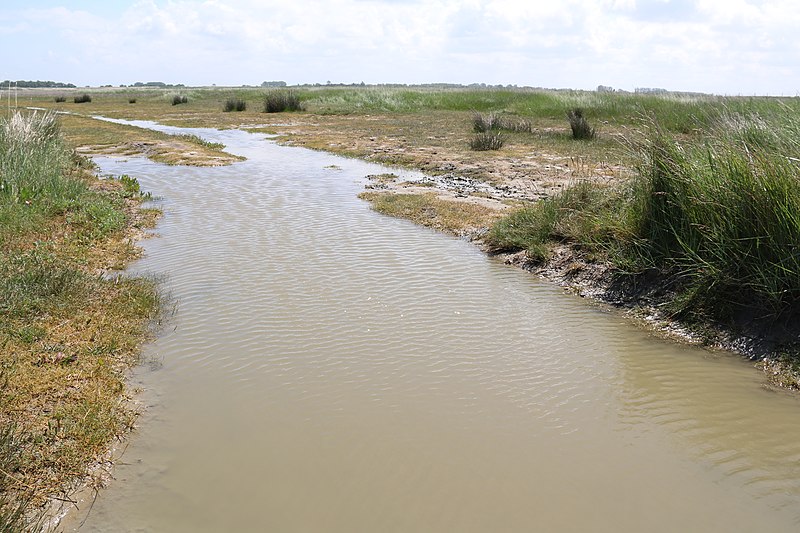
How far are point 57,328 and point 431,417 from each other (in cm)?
357

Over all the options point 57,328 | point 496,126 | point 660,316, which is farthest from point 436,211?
point 496,126

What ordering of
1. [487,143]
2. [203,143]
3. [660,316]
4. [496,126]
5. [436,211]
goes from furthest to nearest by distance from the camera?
[496,126], [203,143], [487,143], [436,211], [660,316]

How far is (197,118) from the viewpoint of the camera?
120 feet

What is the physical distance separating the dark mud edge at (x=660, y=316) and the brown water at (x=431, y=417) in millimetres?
204

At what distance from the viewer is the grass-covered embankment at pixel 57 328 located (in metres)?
3.83

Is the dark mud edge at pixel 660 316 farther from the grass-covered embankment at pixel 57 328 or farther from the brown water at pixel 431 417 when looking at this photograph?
the grass-covered embankment at pixel 57 328

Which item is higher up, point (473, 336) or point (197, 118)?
point (197, 118)

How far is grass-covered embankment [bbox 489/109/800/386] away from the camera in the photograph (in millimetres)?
5855

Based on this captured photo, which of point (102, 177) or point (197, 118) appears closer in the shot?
point (102, 177)

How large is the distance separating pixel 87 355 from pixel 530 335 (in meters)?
4.10

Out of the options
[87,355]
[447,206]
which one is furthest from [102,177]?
[87,355]

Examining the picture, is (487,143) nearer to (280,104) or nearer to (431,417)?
(431,417)

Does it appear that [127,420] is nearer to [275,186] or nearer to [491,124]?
[275,186]

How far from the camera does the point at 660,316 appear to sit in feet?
21.9
